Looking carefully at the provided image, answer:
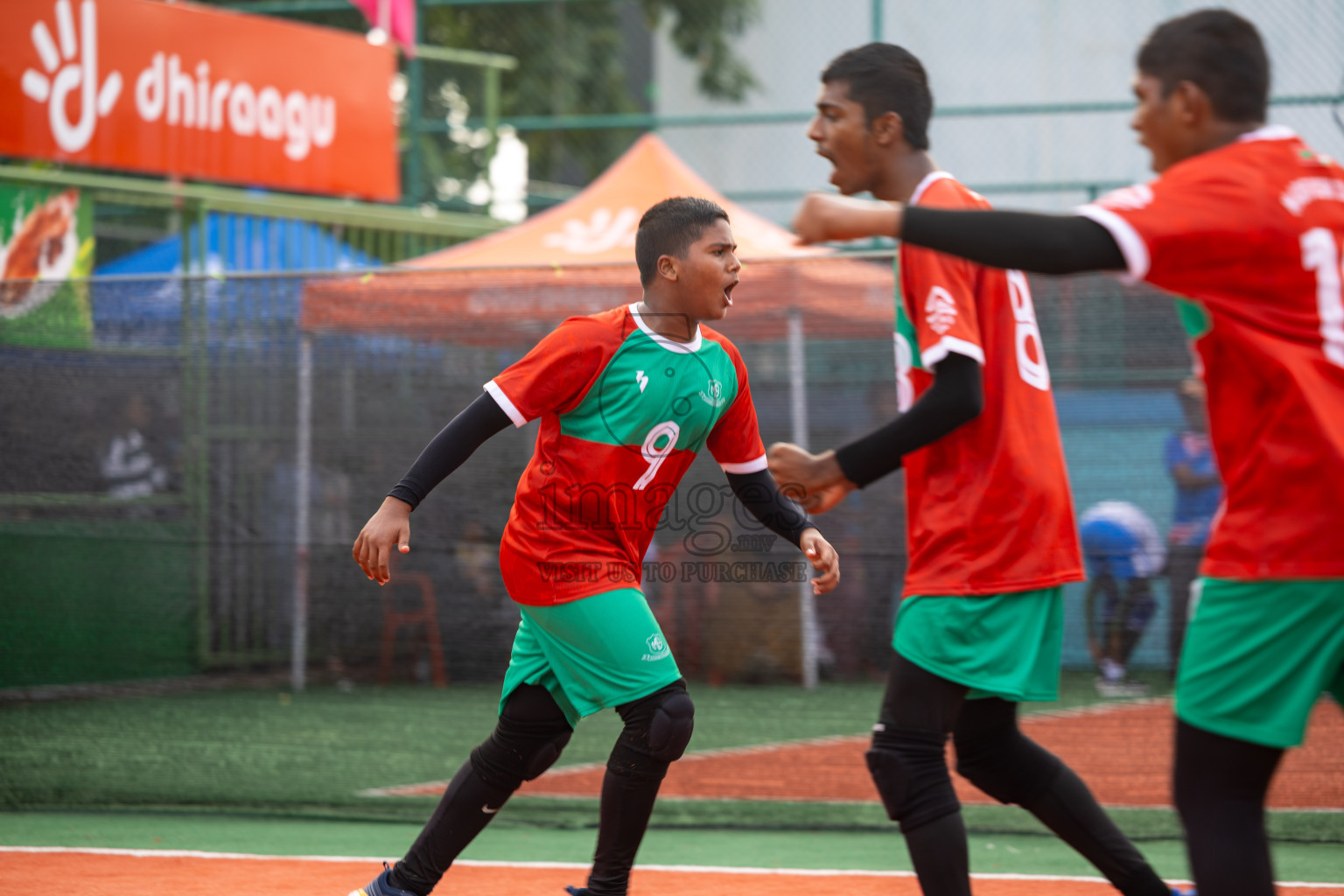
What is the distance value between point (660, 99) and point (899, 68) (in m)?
16.5

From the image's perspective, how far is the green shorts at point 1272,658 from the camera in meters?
2.37

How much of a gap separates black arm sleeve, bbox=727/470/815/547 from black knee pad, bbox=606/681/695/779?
58 cm

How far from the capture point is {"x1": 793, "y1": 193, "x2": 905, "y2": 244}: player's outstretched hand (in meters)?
2.49

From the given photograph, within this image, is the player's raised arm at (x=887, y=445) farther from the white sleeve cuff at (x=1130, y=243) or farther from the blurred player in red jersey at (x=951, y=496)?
the white sleeve cuff at (x=1130, y=243)

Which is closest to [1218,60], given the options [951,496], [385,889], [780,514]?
[951,496]

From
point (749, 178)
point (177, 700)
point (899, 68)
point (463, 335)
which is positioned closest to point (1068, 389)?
point (463, 335)

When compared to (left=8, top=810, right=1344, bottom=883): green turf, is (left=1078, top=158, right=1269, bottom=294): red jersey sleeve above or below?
above

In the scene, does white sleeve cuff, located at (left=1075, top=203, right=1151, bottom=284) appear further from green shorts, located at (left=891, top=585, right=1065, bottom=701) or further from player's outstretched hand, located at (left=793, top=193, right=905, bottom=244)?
green shorts, located at (left=891, top=585, right=1065, bottom=701)

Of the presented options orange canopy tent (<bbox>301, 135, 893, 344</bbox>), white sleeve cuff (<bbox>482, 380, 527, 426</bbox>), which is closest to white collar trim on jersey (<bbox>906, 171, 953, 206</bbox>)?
white sleeve cuff (<bbox>482, 380, 527, 426</bbox>)

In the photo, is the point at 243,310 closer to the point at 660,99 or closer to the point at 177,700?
the point at 177,700

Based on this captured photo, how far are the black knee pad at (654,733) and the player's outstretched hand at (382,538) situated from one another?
72 cm

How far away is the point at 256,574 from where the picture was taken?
641cm

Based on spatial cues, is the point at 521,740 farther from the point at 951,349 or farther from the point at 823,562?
the point at 951,349

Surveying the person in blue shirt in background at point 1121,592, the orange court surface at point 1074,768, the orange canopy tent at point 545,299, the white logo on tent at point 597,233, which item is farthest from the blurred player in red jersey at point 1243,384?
the white logo on tent at point 597,233
